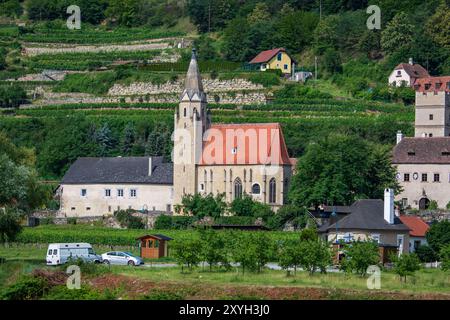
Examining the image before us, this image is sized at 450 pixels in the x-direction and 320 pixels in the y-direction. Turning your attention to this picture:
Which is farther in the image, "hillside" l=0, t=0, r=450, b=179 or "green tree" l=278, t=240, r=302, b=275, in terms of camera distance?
"hillside" l=0, t=0, r=450, b=179

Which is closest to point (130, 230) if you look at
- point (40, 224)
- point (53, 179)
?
point (40, 224)

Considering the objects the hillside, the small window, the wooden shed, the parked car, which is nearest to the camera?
the parked car

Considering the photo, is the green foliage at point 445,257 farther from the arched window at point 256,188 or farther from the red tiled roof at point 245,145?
the arched window at point 256,188

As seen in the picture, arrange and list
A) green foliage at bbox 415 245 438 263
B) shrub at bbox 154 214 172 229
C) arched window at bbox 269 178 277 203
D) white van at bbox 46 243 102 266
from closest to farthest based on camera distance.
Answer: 1. white van at bbox 46 243 102 266
2. green foliage at bbox 415 245 438 263
3. shrub at bbox 154 214 172 229
4. arched window at bbox 269 178 277 203

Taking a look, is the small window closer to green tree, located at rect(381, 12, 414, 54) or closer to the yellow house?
green tree, located at rect(381, 12, 414, 54)

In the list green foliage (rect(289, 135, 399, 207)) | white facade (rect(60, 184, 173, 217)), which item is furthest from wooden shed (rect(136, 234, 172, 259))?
white facade (rect(60, 184, 173, 217))
